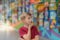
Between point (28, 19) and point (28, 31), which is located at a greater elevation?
point (28, 19)

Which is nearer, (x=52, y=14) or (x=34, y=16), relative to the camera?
(x=52, y=14)

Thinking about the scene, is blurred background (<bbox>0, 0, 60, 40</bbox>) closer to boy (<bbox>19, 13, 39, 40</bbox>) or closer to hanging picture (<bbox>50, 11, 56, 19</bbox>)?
hanging picture (<bbox>50, 11, 56, 19</bbox>)

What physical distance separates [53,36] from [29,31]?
203mm

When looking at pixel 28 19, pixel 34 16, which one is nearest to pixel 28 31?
pixel 28 19

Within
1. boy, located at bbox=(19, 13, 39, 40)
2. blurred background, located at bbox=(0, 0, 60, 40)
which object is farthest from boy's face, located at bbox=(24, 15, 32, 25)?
blurred background, located at bbox=(0, 0, 60, 40)

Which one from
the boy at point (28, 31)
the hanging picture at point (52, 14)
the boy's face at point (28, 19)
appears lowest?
the boy at point (28, 31)

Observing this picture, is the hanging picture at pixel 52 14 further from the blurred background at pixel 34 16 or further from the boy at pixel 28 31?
the boy at pixel 28 31

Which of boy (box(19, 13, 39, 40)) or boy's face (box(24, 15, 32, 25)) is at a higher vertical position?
boy's face (box(24, 15, 32, 25))

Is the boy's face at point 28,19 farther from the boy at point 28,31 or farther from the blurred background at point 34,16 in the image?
the blurred background at point 34,16

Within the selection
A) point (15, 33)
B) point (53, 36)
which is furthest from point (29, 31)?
point (15, 33)

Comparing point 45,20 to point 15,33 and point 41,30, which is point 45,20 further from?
point 15,33

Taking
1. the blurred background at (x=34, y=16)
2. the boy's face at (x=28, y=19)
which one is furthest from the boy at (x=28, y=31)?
the blurred background at (x=34, y=16)

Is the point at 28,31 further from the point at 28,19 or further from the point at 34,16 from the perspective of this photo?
the point at 34,16

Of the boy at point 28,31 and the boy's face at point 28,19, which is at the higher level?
the boy's face at point 28,19
